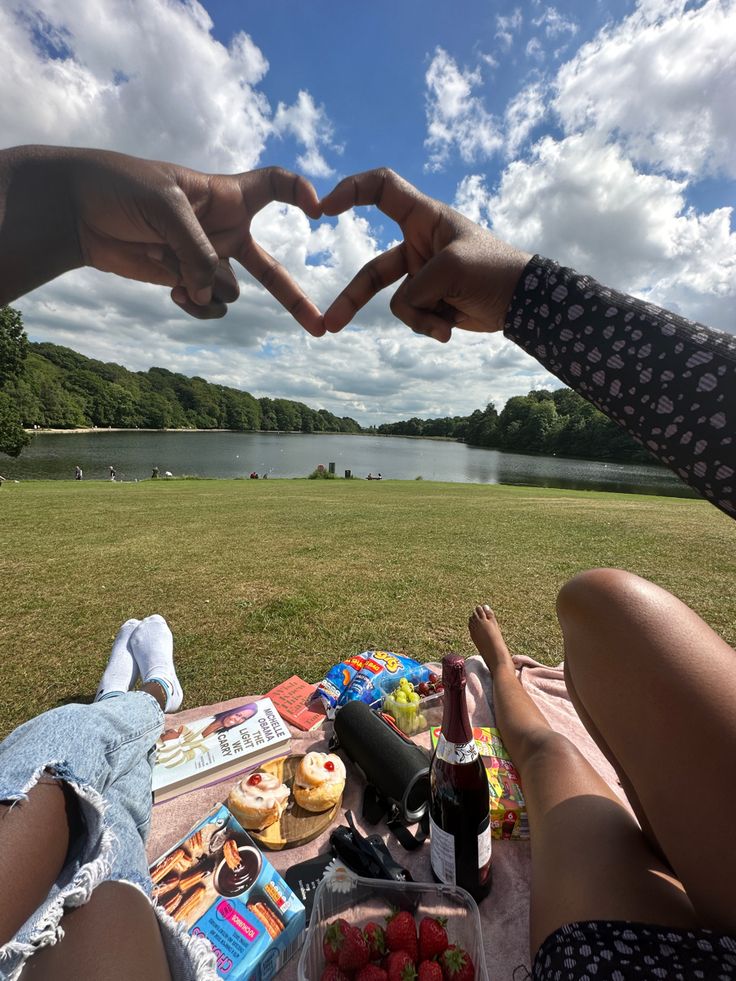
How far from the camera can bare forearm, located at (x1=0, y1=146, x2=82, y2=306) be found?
1.14 meters

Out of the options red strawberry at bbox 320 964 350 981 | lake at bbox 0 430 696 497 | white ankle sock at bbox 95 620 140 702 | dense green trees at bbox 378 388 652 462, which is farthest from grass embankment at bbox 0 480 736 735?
dense green trees at bbox 378 388 652 462

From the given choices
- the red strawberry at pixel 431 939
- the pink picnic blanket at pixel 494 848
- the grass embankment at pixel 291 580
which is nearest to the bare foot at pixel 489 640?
the pink picnic blanket at pixel 494 848

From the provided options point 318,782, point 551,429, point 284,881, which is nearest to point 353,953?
point 284,881

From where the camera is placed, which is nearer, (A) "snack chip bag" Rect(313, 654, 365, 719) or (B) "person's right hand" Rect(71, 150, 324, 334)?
(B) "person's right hand" Rect(71, 150, 324, 334)

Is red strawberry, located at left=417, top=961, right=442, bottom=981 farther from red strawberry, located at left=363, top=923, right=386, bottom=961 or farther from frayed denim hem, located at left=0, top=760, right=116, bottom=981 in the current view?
frayed denim hem, located at left=0, top=760, right=116, bottom=981

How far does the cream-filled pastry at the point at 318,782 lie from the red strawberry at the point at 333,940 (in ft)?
1.63

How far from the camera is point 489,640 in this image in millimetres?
2561

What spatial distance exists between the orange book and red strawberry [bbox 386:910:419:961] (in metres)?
1.10

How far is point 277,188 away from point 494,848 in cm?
238

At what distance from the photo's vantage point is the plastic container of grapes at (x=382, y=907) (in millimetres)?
1011

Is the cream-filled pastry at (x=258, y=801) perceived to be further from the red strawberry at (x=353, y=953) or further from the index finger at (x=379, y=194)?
the index finger at (x=379, y=194)

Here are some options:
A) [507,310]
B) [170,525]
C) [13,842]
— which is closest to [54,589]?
[170,525]

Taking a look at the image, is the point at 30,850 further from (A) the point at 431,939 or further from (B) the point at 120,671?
(B) the point at 120,671

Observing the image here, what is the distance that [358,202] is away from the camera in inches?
58.0
